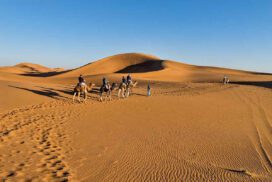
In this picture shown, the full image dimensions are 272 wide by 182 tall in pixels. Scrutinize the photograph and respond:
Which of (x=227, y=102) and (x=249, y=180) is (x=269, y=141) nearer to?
(x=249, y=180)

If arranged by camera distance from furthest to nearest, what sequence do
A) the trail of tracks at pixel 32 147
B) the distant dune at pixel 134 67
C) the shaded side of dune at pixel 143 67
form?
1. the shaded side of dune at pixel 143 67
2. the distant dune at pixel 134 67
3. the trail of tracks at pixel 32 147

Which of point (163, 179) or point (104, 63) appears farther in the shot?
point (104, 63)

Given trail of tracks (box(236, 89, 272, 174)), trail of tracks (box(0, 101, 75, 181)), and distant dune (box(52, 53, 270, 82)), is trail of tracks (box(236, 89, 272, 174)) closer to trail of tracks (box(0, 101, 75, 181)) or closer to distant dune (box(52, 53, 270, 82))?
trail of tracks (box(0, 101, 75, 181))

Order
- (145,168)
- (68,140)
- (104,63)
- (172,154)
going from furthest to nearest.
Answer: (104,63)
(68,140)
(172,154)
(145,168)

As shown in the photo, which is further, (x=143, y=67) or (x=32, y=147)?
(x=143, y=67)

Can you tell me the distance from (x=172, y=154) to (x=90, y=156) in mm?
2659

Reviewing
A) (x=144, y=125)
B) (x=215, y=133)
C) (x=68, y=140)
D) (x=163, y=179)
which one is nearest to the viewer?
(x=163, y=179)

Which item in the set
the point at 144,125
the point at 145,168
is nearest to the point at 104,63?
the point at 144,125

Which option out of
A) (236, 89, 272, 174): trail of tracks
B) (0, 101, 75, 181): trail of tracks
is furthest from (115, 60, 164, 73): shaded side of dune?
(0, 101, 75, 181): trail of tracks

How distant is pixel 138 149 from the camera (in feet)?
28.7

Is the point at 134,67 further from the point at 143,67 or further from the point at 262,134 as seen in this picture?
the point at 262,134

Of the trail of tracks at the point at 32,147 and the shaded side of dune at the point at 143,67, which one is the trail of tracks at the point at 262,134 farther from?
the shaded side of dune at the point at 143,67

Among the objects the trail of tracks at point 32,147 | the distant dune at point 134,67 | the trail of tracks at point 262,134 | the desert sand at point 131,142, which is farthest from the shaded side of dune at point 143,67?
the trail of tracks at point 32,147

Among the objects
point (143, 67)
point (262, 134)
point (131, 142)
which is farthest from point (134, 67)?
point (131, 142)
